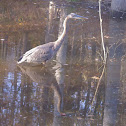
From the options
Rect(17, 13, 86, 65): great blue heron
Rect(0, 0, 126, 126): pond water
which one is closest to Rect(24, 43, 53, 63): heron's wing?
Rect(17, 13, 86, 65): great blue heron

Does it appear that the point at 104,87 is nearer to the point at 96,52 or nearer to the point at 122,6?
the point at 96,52

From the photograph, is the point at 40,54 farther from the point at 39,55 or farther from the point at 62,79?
the point at 62,79

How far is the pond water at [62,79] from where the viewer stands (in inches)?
246

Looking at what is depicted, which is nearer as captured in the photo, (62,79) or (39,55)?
(62,79)

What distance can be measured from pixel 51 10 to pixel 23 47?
6.40m

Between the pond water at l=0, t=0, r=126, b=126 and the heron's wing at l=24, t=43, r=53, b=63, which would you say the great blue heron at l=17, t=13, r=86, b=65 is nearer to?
the heron's wing at l=24, t=43, r=53, b=63

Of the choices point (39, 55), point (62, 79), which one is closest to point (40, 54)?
point (39, 55)

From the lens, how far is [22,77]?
8.02 meters

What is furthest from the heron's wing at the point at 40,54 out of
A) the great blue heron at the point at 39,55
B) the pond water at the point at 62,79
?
the pond water at the point at 62,79

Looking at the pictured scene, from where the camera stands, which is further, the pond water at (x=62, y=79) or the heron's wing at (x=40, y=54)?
the heron's wing at (x=40, y=54)

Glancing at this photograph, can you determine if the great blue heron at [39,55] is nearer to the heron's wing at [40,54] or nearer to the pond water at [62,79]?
the heron's wing at [40,54]

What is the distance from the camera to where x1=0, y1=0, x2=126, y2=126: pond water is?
Answer: 6.25m

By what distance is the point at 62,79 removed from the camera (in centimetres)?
812

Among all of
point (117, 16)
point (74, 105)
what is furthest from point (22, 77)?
point (117, 16)
